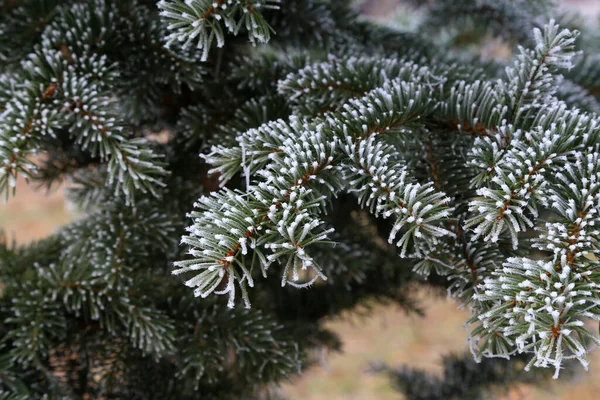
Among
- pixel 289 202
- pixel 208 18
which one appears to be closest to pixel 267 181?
pixel 289 202

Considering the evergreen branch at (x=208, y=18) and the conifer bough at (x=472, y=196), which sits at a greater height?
the evergreen branch at (x=208, y=18)

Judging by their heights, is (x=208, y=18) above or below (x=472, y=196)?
above

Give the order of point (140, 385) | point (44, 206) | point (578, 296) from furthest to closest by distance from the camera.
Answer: point (44, 206) → point (140, 385) → point (578, 296)

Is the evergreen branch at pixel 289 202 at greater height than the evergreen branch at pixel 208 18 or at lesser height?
lesser

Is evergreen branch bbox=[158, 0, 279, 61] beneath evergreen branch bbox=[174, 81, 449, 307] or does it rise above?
above

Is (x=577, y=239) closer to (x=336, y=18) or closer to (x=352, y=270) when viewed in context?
(x=352, y=270)

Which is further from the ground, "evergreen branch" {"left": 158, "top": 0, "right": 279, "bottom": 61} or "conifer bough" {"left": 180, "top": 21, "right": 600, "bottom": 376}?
"evergreen branch" {"left": 158, "top": 0, "right": 279, "bottom": 61}

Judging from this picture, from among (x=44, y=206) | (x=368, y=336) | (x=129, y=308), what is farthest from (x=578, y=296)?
(x=44, y=206)

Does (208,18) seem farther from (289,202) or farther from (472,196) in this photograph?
(472,196)
